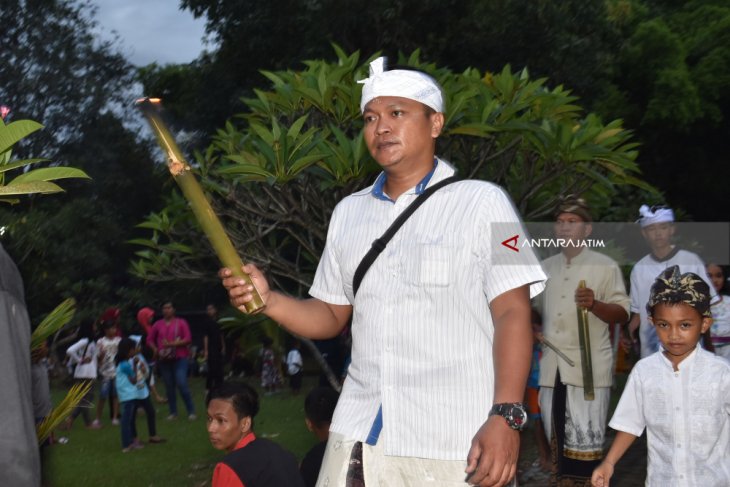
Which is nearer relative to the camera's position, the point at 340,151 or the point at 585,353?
the point at 340,151

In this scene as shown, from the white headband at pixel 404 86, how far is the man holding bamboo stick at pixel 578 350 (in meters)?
4.36

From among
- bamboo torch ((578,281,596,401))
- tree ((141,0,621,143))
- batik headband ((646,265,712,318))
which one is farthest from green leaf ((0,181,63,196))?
tree ((141,0,621,143))

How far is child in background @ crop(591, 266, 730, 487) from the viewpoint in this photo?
4.84 meters

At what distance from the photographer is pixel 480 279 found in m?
3.10

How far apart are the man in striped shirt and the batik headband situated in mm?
2043

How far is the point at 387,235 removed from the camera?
3213mm

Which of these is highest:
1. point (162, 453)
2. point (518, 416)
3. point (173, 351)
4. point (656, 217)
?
point (173, 351)

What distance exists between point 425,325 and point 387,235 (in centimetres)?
30

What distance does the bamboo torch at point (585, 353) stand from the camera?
7582 mm

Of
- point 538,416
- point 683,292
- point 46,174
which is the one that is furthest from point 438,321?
point 538,416

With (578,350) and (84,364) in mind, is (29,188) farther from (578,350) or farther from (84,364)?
Answer: (84,364)

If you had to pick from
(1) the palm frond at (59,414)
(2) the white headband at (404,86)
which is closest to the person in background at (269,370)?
(1) the palm frond at (59,414)

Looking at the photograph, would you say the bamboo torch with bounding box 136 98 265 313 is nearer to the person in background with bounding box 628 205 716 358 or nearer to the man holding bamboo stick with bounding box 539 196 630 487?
the man holding bamboo stick with bounding box 539 196 630 487

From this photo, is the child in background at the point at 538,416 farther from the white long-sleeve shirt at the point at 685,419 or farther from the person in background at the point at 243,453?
the person in background at the point at 243,453
